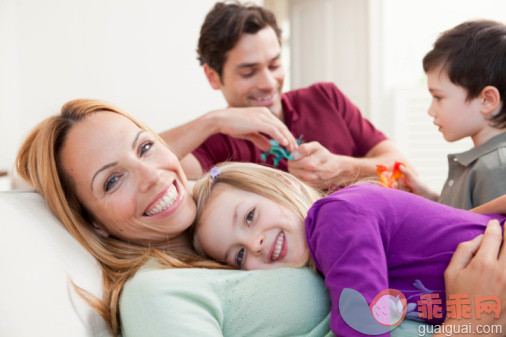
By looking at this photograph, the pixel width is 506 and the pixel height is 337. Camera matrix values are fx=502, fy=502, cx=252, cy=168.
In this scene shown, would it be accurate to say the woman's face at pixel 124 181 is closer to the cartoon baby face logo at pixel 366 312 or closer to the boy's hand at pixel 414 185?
the cartoon baby face logo at pixel 366 312

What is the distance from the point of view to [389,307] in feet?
3.19

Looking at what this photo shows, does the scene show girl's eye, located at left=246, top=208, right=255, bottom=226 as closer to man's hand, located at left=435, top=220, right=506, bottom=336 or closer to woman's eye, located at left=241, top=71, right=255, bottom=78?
man's hand, located at left=435, top=220, right=506, bottom=336

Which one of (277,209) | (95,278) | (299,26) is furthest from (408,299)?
(299,26)

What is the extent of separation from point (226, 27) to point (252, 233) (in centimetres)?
137

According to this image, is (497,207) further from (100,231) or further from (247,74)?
(247,74)

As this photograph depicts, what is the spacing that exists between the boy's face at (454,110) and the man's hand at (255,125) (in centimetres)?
55

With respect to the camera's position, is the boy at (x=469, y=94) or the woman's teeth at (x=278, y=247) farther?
the boy at (x=469, y=94)

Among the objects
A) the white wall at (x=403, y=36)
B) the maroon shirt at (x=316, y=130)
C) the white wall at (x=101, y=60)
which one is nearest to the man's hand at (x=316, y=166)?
the maroon shirt at (x=316, y=130)

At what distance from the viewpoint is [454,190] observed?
1758mm

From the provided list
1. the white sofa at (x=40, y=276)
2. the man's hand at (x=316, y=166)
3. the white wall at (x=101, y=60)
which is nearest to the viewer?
the white sofa at (x=40, y=276)

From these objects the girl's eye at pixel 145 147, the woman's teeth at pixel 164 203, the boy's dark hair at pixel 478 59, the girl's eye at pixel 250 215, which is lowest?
the girl's eye at pixel 250 215

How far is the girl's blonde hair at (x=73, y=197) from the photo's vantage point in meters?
1.23

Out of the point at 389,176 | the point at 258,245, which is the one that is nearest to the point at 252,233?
the point at 258,245

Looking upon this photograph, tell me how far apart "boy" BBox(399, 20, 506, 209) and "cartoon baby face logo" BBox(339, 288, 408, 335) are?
32.9 inches
